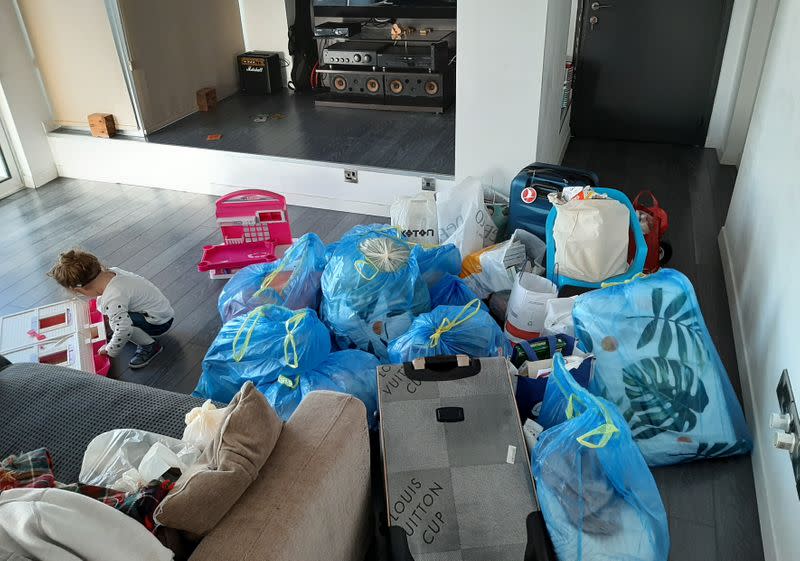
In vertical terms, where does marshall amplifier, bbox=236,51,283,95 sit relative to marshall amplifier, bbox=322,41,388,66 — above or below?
below

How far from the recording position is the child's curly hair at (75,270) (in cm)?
241

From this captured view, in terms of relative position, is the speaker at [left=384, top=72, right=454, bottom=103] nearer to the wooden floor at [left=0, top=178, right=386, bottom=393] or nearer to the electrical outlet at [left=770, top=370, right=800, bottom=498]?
the wooden floor at [left=0, top=178, right=386, bottom=393]

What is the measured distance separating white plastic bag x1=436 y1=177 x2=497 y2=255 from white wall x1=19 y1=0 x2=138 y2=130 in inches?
93.8

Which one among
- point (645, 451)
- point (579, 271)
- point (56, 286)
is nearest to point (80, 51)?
point (56, 286)

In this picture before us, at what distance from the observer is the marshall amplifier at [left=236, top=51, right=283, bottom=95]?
496 centimetres

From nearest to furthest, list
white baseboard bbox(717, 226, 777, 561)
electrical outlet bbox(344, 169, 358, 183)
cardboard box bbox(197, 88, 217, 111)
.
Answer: white baseboard bbox(717, 226, 777, 561)
electrical outlet bbox(344, 169, 358, 183)
cardboard box bbox(197, 88, 217, 111)

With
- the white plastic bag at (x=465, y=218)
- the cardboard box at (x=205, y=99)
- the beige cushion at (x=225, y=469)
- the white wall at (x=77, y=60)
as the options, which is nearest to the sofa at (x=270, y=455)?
the beige cushion at (x=225, y=469)

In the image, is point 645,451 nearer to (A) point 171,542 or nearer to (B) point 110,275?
(A) point 171,542

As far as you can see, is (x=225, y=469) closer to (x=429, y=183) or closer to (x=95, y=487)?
(x=95, y=487)

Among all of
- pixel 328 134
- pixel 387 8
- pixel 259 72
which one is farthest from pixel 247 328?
pixel 259 72

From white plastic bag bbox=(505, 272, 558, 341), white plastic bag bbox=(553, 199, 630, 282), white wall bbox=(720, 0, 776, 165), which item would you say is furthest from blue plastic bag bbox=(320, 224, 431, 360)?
white wall bbox=(720, 0, 776, 165)

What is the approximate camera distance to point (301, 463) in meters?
1.33

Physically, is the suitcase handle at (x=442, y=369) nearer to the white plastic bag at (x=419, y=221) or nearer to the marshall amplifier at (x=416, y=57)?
Answer: the white plastic bag at (x=419, y=221)

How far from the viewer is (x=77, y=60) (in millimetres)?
4055
